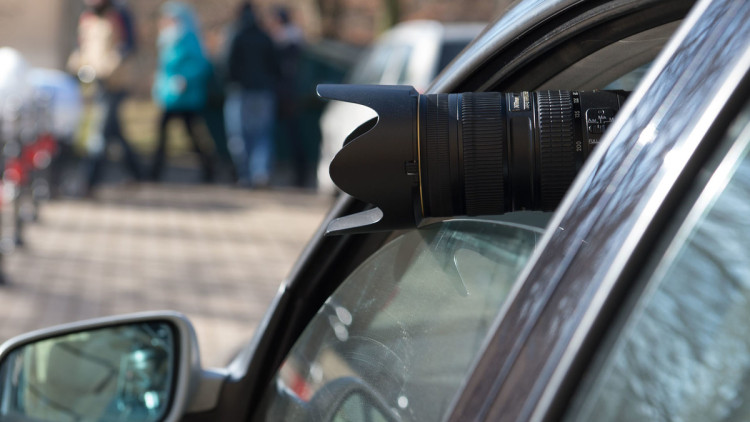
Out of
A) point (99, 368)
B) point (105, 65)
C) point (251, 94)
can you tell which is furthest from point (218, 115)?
point (99, 368)

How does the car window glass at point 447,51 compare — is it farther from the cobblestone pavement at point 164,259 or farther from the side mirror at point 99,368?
the side mirror at point 99,368

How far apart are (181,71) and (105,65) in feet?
3.24

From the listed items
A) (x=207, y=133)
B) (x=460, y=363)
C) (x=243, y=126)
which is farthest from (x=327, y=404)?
(x=207, y=133)

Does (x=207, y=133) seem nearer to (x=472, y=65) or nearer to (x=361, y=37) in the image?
(x=361, y=37)

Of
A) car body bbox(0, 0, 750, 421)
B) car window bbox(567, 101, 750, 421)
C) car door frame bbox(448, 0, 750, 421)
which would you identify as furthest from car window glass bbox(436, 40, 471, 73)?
car window bbox(567, 101, 750, 421)

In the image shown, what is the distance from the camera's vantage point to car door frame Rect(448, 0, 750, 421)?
89 centimetres

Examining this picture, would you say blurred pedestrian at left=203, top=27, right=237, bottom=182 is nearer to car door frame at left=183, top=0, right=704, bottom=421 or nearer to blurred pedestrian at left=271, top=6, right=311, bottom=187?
blurred pedestrian at left=271, top=6, right=311, bottom=187

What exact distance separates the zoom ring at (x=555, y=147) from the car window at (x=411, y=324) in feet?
0.25

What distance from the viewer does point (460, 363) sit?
4.30ft

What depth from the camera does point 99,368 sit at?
6.87ft

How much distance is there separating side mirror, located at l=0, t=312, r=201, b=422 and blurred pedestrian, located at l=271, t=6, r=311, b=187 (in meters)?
10.4

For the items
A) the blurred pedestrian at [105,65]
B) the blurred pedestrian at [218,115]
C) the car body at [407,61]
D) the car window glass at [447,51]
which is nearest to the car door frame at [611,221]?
the car body at [407,61]

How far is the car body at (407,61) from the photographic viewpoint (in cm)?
857

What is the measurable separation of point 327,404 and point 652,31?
2.24 feet
